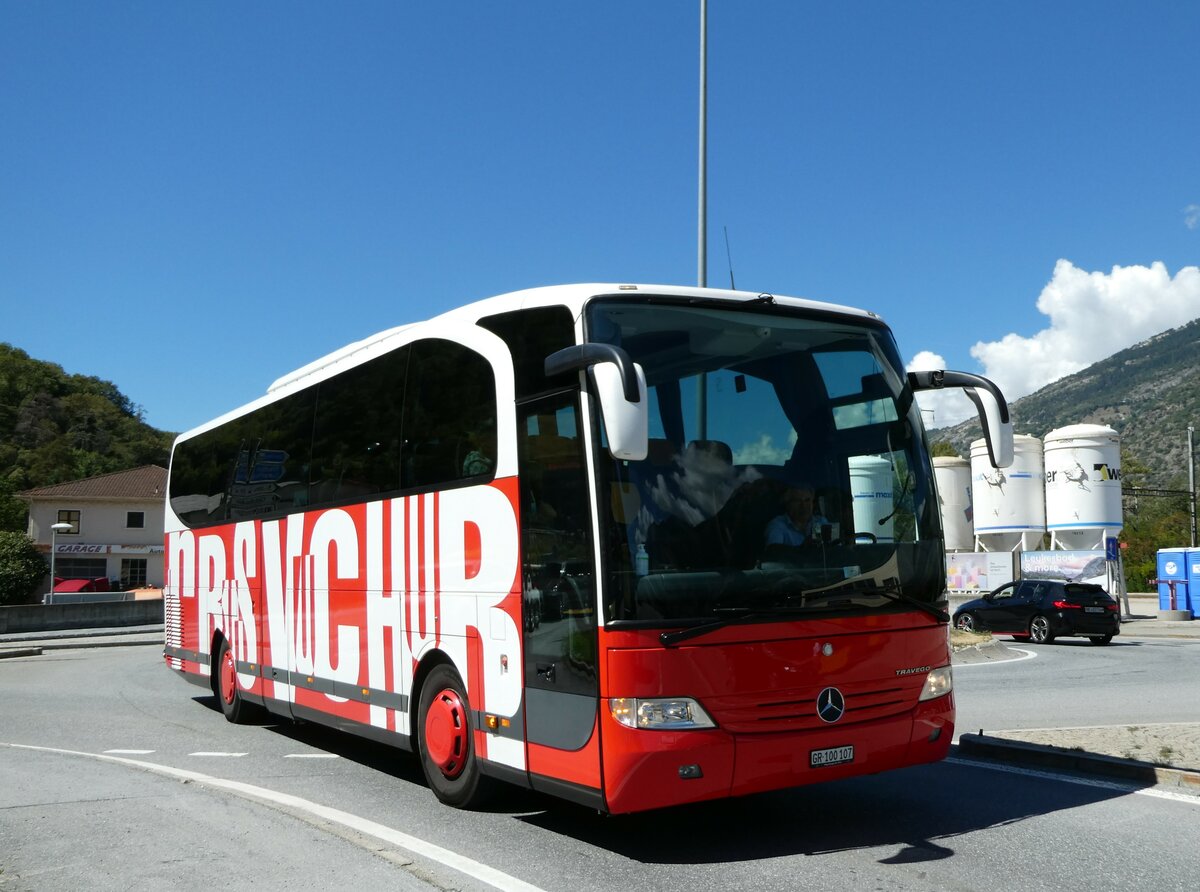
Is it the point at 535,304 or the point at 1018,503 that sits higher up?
the point at 535,304

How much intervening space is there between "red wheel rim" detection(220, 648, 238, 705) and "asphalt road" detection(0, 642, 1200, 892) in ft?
6.42

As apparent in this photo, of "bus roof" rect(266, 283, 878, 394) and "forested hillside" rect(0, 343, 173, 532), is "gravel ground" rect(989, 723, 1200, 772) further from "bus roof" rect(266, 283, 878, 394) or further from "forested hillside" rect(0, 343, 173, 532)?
"forested hillside" rect(0, 343, 173, 532)

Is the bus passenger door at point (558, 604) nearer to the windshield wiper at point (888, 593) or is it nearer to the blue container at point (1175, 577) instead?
the windshield wiper at point (888, 593)

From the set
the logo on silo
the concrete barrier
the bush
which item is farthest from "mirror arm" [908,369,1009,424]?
the bush

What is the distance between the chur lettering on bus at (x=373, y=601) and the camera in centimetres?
713

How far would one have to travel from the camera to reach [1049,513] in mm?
39031

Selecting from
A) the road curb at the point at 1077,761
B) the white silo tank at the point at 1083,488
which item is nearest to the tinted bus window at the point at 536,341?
the road curb at the point at 1077,761

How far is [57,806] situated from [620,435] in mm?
5298

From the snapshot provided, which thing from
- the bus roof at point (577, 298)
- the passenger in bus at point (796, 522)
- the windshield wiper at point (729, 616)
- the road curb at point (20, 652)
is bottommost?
the road curb at point (20, 652)

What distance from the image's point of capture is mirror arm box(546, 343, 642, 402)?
5492mm

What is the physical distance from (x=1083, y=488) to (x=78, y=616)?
35674mm

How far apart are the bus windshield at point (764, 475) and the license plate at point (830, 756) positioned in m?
0.79

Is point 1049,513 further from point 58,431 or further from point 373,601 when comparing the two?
point 58,431

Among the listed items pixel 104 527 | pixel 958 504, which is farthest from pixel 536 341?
pixel 104 527
